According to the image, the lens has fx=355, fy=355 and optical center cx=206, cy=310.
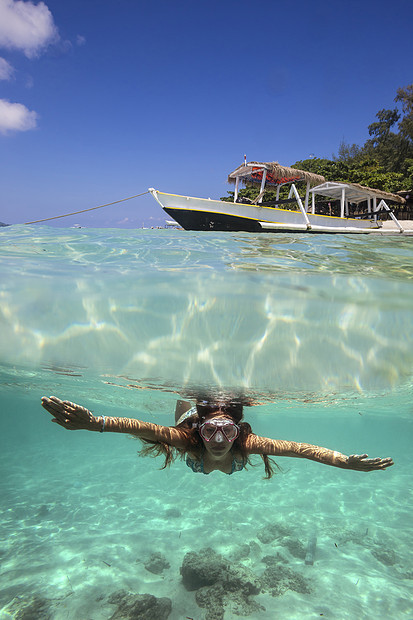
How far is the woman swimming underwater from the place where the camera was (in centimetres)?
360

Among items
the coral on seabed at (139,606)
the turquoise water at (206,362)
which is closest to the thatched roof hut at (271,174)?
the turquoise water at (206,362)

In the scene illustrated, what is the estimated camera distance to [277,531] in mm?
9047

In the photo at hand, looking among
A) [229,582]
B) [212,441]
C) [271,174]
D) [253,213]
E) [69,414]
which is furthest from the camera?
[271,174]

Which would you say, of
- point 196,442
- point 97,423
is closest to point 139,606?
point 196,442

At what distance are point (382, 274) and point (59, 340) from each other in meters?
6.56

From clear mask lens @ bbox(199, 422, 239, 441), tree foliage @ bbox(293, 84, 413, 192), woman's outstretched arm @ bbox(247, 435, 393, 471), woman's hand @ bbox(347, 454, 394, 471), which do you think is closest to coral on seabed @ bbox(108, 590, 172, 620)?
woman's outstretched arm @ bbox(247, 435, 393, 471)

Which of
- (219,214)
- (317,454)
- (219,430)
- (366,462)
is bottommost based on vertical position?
(317,454)

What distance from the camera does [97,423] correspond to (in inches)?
137

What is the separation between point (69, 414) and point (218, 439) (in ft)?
6.20

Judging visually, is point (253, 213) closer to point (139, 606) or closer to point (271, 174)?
point (271, 174)

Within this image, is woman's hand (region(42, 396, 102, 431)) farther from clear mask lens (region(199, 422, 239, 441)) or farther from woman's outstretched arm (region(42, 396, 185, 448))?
clear mask lens (region(199, 422, 239, 441))

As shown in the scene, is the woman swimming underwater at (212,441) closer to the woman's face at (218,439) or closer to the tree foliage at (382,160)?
the woman's face at (218,439)

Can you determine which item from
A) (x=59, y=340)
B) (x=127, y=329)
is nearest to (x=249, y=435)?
(x=127, y=329)

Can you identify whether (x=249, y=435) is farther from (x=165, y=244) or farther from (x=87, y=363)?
(x=165, y=244)
